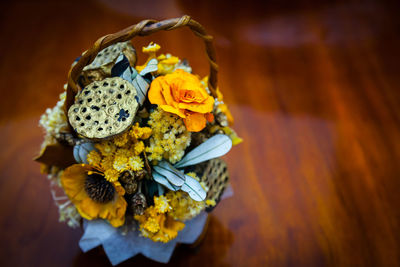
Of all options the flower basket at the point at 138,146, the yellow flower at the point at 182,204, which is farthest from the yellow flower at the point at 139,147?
the yellow flower at the point at 182,204

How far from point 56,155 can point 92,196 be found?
11cm

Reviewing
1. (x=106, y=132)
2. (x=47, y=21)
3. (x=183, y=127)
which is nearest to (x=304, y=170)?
(x=183, y=127)

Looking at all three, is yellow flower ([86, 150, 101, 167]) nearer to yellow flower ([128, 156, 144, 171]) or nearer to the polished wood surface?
yellow flower ([128, 156, 144, 171])

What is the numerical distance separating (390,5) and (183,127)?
3.87ft

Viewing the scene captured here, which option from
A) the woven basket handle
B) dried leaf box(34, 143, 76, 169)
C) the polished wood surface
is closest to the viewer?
the woven basket handle

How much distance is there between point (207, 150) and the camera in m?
0.68

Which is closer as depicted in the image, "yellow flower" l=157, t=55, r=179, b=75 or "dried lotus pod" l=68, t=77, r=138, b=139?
"dried lotus pod" l=68, t=77, r=138, b=139

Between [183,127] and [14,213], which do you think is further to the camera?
[14,213]

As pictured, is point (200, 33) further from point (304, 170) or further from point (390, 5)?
point (390, 5)

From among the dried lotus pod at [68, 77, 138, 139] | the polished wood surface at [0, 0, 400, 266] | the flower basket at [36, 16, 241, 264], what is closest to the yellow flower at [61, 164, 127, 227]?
the flower basket at [36, 16, 241, 264]

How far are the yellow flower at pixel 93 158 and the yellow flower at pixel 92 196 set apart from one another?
1.3 inches

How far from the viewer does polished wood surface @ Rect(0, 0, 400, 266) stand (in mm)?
896

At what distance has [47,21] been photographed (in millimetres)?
1245

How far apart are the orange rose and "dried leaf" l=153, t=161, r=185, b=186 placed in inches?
3.2
